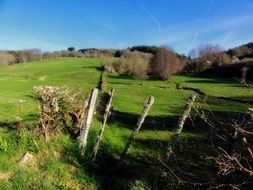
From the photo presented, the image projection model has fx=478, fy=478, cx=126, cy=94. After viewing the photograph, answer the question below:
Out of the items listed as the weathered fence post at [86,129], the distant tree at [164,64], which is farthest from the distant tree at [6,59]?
the weathered fence post at [86,129]

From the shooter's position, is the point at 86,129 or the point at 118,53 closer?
the point at 86,129

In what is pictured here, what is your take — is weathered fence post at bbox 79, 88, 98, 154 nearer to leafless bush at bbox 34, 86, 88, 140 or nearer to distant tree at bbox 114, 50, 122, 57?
leafless bush at bbox 34, 86, 88, 140

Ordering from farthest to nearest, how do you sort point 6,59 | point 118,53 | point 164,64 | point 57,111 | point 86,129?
1. point 6,59
2. point 118,53
3. point 164,64
4. point 57,111
5. point 86,129

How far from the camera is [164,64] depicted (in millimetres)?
94000

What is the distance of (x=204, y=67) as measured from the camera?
109m

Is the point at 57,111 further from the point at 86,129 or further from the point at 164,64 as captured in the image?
the point at 164,64

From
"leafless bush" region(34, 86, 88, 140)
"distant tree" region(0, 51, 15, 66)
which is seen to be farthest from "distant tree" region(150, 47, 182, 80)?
"distant tree" region(0, 51, 15, 66)

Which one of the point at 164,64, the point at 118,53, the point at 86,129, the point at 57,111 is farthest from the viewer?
the point at 118,53

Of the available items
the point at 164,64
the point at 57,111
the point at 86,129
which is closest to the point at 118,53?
the point at 164,64

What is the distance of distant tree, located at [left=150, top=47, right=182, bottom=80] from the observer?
300 ft

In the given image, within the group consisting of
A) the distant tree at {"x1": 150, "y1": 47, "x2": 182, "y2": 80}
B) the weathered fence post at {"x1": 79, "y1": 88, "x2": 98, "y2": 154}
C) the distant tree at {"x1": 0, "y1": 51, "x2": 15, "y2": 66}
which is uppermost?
the weathered fence post at {"x1": 79, "y1": 88, "x2": 98, "y2": 154}

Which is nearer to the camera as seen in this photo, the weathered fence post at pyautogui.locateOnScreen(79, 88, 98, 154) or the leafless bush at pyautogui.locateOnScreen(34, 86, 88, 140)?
the weathered fence post at pyautogui.locateOnScreen(79, 88, 98, 154)

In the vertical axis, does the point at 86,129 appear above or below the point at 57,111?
below

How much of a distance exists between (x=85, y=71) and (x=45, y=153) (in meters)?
96.5
